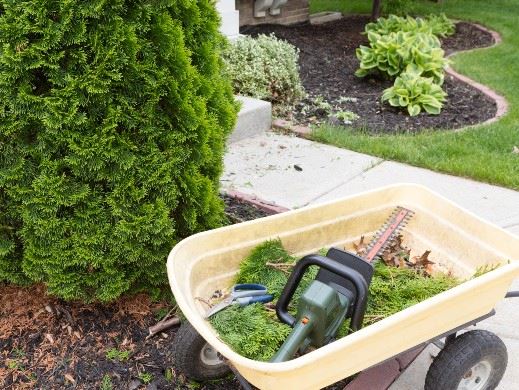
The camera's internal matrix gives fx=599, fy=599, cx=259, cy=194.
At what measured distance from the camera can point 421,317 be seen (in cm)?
194

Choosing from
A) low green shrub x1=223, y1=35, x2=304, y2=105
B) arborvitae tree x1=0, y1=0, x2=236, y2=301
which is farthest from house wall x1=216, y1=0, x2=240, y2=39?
arborvitae tree x1=0, y1=0, x2=236, y2=301

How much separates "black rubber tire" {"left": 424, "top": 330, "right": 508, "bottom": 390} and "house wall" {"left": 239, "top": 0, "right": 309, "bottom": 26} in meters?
7.31

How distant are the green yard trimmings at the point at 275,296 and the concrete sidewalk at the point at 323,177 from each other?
4.80ft

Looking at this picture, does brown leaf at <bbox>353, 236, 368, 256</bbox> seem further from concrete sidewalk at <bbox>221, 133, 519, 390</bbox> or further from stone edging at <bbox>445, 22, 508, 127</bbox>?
stone edging at <bbox>445, 22, 508, 127</bbox>

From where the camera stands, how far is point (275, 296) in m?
2.41

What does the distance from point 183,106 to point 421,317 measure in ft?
3.93

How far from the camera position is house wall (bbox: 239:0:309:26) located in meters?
8.87

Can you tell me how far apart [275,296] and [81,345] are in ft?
2.92

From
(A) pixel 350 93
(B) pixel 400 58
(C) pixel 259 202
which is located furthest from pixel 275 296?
(B) pixel 400 58

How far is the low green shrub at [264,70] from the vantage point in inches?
220

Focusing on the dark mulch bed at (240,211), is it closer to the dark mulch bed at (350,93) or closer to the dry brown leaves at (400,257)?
the dry brown leaves at (400,257)

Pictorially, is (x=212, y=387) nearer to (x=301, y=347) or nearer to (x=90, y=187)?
(x=301, y=347)

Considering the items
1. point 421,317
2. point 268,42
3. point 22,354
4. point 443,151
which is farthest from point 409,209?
point 268,42

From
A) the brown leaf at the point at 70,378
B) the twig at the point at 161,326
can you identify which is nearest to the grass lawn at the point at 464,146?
the twig at the point at 161,326
